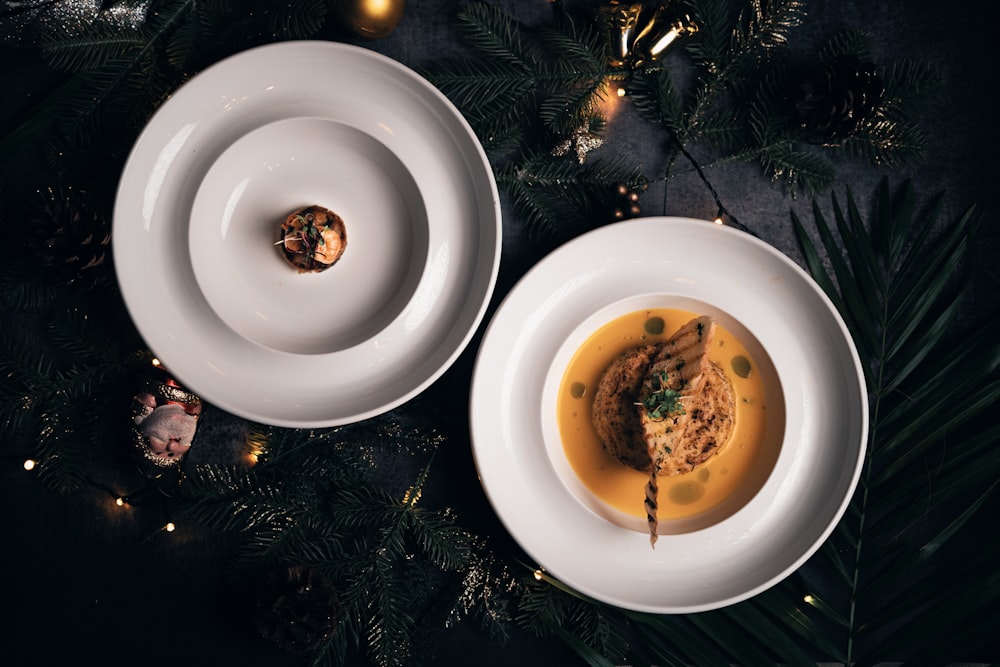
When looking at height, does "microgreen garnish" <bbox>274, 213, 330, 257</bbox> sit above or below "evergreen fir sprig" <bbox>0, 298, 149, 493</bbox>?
above

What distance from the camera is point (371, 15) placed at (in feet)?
4.70

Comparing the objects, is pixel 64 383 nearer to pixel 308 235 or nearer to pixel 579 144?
pixel 308 235

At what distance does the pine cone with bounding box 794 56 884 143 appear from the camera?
150 cm

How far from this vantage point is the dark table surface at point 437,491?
1611 mm

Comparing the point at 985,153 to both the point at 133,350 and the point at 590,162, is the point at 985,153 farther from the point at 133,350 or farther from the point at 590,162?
the point at 133,350

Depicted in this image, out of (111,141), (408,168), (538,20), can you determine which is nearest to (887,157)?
(538,20)

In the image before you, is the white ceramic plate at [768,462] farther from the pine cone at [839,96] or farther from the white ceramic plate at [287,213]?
the pine cone at [839,96]

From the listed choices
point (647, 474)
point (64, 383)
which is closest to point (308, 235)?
point (64, 383)

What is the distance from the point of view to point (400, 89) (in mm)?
1443

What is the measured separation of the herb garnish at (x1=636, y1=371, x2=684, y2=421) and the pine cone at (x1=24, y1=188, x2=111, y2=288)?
4.37 ft

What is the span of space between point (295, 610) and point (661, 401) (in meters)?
1.01

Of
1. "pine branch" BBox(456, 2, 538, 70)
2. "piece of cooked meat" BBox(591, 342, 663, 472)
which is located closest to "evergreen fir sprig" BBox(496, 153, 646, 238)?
"pine branch" BBox(456, 2, 538, 70)

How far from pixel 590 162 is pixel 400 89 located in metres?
0.51

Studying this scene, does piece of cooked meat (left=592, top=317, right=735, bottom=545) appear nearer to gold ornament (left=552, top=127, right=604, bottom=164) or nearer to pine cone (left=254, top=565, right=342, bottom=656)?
gold ornament (left=552, top=127, right=604, bottom=164)
